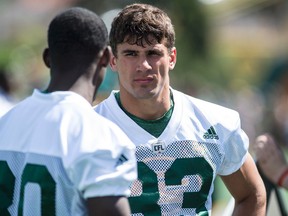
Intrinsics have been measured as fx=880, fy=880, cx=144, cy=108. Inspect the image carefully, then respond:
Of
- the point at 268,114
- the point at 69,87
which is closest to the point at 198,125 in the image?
the point at 69,87

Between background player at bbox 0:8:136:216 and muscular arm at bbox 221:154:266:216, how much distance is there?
5.17ft

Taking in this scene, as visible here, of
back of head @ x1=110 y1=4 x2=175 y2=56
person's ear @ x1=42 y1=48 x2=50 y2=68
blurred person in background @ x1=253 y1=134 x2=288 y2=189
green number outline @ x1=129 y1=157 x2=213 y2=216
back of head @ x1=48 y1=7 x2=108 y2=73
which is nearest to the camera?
back of head @ x1=48 y1=7 x2=108 y2=73

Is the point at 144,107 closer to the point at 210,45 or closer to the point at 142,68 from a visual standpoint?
the point at 142,68

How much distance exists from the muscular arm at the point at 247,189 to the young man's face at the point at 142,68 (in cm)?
71

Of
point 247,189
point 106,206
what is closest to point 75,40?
point 106,206

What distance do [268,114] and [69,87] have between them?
1765 centimetres

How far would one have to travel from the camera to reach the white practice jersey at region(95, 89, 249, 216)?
4.92 metres

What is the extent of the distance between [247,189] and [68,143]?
1856 mm

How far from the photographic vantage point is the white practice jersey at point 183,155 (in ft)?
16.1

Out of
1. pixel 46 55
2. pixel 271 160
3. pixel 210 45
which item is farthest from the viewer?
pixel 210 45

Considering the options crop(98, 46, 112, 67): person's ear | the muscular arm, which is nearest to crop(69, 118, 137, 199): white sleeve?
crop(98, 46, 112, 67): person's ear

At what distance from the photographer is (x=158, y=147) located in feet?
16.4

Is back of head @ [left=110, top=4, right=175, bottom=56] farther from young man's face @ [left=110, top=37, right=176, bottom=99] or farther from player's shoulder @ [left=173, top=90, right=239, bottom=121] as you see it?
player's shoulder @ [left=173, top=90, right=239, bottom=121]

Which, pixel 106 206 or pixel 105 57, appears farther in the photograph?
pixel 105 57
